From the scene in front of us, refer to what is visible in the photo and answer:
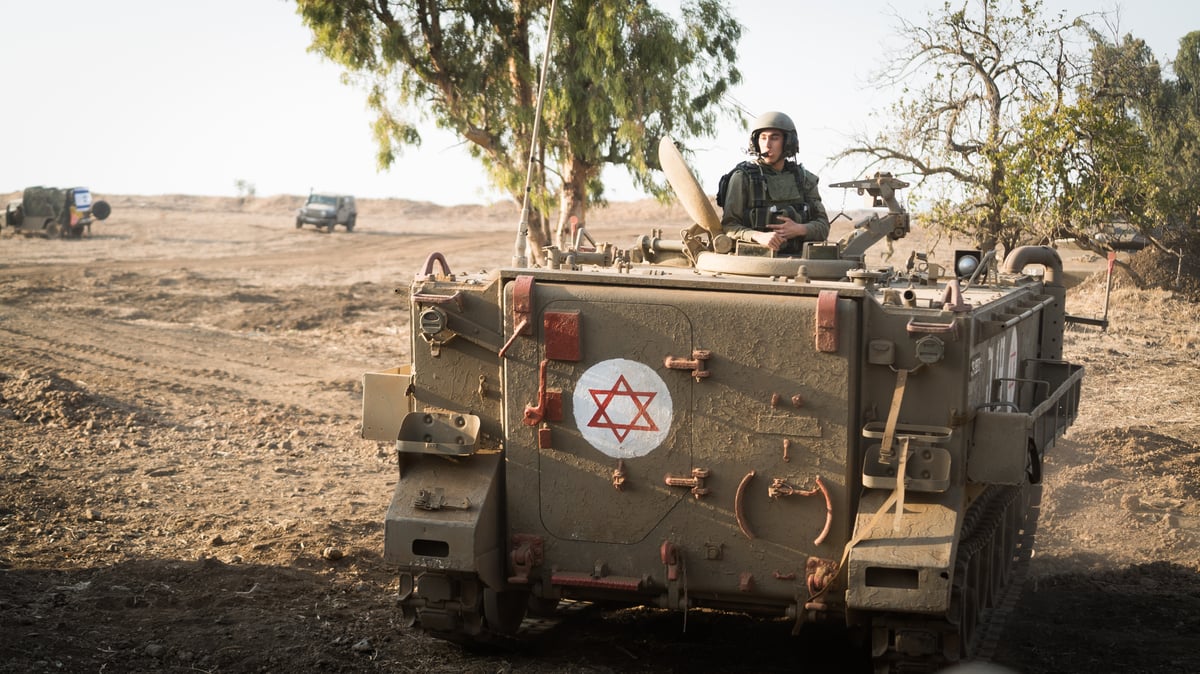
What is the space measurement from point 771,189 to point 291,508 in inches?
182

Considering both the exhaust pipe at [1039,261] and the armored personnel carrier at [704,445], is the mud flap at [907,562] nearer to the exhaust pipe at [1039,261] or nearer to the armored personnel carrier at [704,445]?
the armored personnel carrier at [704,445]

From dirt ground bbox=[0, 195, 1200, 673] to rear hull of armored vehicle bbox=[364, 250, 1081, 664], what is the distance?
71 centimetres

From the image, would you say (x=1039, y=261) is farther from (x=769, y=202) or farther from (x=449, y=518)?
(x=449, y=518)

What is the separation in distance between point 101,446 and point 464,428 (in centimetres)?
650

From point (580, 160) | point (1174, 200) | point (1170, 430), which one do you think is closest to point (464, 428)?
point (1170, 430)

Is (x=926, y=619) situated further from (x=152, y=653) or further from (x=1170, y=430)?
(x=1170, y=430)

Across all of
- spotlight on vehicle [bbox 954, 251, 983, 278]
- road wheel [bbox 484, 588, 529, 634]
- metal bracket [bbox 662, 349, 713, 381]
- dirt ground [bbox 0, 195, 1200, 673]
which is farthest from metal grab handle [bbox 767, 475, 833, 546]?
spotlight on vehicle [bbox 954, 251, 983, 278]

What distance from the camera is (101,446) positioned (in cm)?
1248

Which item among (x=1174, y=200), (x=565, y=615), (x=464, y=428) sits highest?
(x=1174, y=200)

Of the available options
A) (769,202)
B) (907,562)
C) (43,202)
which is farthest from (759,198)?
(43,202)

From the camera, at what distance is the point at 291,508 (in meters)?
10.9

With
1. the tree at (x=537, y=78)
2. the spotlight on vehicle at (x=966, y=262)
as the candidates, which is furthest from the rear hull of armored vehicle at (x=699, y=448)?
the tree at (x=537, y=78)

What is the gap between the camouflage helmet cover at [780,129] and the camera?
860cm

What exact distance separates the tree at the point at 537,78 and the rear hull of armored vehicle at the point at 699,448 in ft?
40.5
